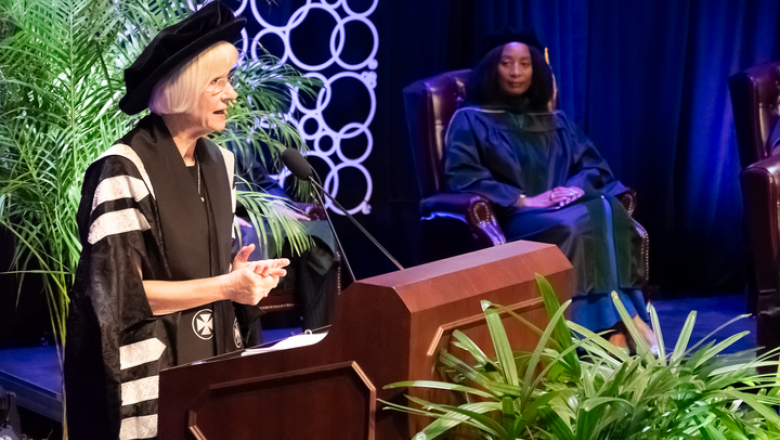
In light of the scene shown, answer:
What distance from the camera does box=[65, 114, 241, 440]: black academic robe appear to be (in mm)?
1896

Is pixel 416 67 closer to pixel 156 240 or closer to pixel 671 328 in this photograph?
pixel 671 328

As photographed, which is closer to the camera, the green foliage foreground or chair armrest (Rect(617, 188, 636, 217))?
the green foliage foreground

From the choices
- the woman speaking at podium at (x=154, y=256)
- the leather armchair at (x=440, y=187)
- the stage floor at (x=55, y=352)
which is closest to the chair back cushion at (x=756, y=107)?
the stage floor at (x=55, y=352)

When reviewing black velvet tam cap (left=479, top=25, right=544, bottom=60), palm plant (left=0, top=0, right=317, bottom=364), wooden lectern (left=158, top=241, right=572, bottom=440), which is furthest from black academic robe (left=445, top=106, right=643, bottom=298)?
wooden lectern (left=158, top=241, right=572, bottom=440)

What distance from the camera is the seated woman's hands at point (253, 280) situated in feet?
5.97

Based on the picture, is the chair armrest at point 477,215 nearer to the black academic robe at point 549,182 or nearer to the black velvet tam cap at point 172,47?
the black academic robe at point 549,182

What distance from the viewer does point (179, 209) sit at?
2010 millimetres

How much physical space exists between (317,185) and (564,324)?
Answer: 82cm

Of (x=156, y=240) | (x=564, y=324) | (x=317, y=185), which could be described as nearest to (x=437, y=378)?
(x=564, y=324)

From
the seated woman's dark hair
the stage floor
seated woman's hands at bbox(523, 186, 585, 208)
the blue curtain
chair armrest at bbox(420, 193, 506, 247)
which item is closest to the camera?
the stage floor

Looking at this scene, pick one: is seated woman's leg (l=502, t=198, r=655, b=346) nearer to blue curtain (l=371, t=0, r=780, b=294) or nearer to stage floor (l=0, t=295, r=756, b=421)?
stage floor (l=0, t=295, r=756, b=421)

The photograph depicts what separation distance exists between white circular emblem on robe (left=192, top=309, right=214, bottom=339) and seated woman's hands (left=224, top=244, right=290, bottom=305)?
15cm

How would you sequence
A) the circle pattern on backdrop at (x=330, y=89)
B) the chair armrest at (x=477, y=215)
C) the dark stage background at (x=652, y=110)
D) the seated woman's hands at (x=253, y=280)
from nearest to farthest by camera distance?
the seated woman's hands at (x=253, y=280) < the chair armrest at (x=477, y=215) < the circle pattern on backdrop at (x=330, y=89) < the dark stage background at (x=652, y=110)

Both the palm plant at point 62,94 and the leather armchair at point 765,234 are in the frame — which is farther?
the leather armchair at point 765,234
